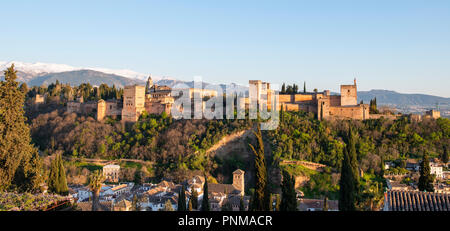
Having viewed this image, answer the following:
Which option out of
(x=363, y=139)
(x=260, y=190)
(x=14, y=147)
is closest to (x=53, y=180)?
(x=14, y=147)

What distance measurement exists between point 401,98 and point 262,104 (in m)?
97.3

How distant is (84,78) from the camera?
166500 millimetres

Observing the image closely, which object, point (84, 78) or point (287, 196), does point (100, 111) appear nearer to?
point (287, 196)

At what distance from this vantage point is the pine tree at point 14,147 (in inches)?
479

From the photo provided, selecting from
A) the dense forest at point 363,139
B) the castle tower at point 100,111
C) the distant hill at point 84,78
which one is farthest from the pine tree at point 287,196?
the distant hill at point 84,78

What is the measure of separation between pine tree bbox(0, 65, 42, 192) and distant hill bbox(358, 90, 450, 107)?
107167 millimetres

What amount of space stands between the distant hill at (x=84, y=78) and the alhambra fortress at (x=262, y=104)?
116 m

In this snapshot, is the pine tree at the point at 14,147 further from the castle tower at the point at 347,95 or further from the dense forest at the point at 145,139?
the castle tower at the point at 347,95

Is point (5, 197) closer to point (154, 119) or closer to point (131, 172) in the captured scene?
point (131, 172)

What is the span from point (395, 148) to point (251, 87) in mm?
16180

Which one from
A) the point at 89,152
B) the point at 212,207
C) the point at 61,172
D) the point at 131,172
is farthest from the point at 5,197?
the point at 89,152

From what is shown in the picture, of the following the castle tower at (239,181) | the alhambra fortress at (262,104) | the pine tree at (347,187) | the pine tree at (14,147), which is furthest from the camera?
the alhambra fortress at (262,104)

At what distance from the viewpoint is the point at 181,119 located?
39.9m

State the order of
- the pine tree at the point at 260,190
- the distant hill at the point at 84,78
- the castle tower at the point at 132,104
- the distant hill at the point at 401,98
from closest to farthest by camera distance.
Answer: the pine tree at the point at 260,190, the castle tower at the point at 132,104, the distant hill at the point at 401,98, the distant hill at the point at 84,78
